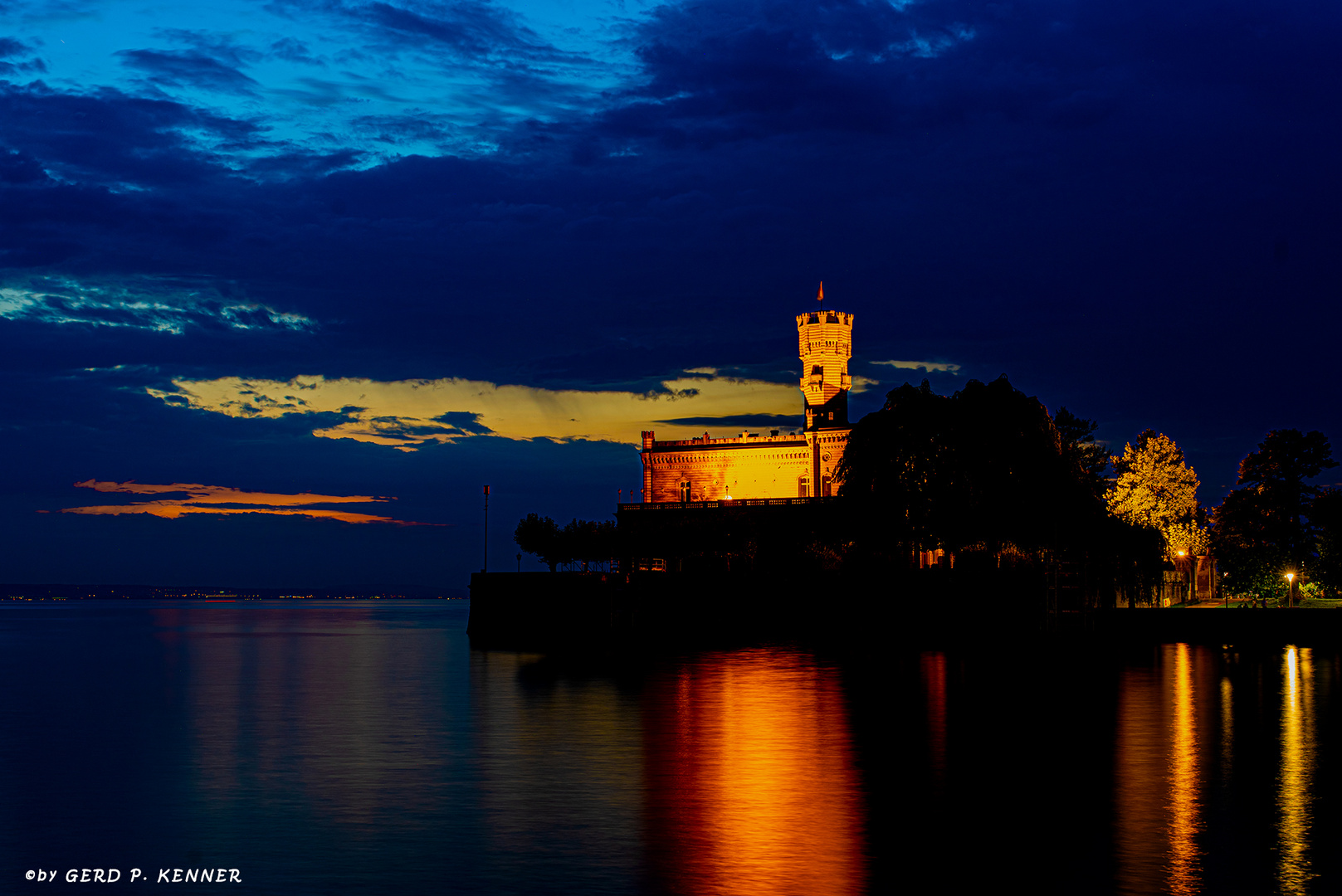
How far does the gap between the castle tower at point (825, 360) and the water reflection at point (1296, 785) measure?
79.1 m

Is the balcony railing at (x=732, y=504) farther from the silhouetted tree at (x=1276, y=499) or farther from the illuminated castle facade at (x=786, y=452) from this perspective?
the silhouetted tree at (x=1276, y=499)

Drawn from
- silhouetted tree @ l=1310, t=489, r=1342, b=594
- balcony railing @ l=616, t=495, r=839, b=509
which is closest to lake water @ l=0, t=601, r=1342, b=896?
silhouetted tree @ l=1310, t=489, r=1342, b=594

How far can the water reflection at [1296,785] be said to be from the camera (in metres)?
21.4

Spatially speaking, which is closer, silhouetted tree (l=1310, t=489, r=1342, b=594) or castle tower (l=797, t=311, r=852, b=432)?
silhouetted tree (l=1310, t=489, r=1342, b=594)

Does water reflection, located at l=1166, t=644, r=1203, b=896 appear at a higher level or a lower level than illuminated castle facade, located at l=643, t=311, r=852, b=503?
lower

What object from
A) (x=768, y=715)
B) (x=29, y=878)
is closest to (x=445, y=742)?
(x=768, y=715)

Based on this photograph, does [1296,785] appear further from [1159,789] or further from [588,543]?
[588,543]

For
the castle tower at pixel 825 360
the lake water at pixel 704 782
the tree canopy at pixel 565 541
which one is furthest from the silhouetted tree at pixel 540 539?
the lake water at pixel 704 782

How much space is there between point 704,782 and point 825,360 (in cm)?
10596

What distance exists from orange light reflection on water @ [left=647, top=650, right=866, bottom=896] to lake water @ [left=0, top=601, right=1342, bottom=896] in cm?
11

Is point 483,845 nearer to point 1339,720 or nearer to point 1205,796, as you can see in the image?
point 1205,796

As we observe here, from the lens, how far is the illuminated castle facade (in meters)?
128

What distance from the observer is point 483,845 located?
2470 centimetres

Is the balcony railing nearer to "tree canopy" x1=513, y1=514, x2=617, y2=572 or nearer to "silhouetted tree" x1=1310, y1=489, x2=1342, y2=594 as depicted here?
"tree canopy" x1=513, y1=514, x2=617, y2=572
